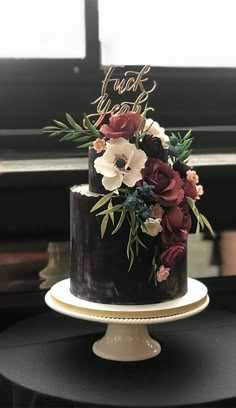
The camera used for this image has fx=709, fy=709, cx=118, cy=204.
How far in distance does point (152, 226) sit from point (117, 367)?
0.21 m

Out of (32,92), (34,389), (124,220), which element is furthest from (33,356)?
(32,92)

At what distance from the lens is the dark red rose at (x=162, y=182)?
1.00 meters

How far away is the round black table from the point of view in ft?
3.05

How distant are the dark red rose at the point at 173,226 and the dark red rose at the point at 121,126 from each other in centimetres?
12

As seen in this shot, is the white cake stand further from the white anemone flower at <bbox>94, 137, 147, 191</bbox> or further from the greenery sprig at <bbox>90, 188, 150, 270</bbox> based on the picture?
the white anemone flower at <bbox>94, 137, 147, 191</bbox>

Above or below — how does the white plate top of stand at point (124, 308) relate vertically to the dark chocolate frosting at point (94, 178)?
below

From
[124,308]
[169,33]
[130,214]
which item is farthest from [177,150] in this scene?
[169,33]

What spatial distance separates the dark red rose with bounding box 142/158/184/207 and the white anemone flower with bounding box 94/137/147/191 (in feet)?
0.05

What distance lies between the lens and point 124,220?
3.33 feet

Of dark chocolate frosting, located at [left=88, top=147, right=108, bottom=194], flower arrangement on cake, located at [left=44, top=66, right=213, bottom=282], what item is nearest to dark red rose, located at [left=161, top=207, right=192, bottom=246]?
flower arrangement on cake, located at [left=44, top=66, right=213, bottom=282]

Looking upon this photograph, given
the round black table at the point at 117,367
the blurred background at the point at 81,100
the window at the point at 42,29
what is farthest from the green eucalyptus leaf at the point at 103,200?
the window at the point at 42,29

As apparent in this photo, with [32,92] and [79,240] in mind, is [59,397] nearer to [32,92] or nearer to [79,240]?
[79,240]

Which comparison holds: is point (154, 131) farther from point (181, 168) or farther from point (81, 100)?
point (81, 100)

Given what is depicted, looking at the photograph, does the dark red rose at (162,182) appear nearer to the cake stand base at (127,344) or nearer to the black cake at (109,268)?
the black cake at (109,268)
